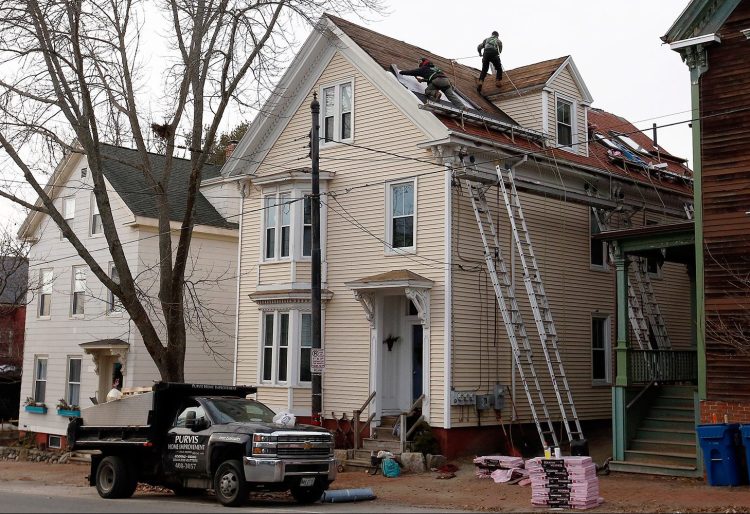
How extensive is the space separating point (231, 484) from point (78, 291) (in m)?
18.3

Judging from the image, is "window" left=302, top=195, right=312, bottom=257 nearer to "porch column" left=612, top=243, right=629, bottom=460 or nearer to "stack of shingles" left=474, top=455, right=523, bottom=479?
"stack of shingles" left=474, top=455, right=523, bottom=479

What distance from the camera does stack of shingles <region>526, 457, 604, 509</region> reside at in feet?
47.4

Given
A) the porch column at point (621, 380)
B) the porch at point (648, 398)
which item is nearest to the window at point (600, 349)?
the porch at point (648, 398)

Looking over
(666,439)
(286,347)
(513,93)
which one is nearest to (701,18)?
(513,93)

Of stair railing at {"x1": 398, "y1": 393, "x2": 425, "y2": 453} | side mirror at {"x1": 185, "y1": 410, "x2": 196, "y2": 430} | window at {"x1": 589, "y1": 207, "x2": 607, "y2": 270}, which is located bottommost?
stair railing at {"x1": 398, "y1": 393, "x2": 425, "y2": 453}

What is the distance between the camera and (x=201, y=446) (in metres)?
15.5

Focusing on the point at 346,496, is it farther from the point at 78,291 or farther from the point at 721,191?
the point at 78,291

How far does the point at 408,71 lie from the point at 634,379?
9187 mm

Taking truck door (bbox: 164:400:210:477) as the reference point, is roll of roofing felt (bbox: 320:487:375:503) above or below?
below

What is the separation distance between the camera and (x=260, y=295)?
24297 millimetres

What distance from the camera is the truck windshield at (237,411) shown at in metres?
15.8

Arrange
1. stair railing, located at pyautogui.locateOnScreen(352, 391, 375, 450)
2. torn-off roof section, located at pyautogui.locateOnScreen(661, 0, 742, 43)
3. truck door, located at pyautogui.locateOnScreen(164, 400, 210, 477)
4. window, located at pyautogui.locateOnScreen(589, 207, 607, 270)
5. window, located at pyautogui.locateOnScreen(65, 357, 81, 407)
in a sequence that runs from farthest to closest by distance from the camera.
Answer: window, located at pyautogui.locateOnScreen(65, 357, 81, 407), window, located at pyautogui.locateOnScreen(589, 207, 607, 270), stair railing, located at pyautogui.locateOnScreen(352, 391, 375, 450), torn-off roof section, located at pyautogui.locateOnScreen(661, 0, 742, 43), truck door, located at pyautogui.locateOnScreen(164, 400, 210, 477)

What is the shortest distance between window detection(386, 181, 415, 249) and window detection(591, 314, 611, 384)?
6113 mm

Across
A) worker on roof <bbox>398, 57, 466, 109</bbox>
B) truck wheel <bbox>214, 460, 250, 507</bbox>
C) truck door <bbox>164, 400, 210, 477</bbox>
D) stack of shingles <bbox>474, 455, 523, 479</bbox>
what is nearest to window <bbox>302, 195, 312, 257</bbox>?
worker on roof <bbox>398, 57, 466, 109</bbox>
